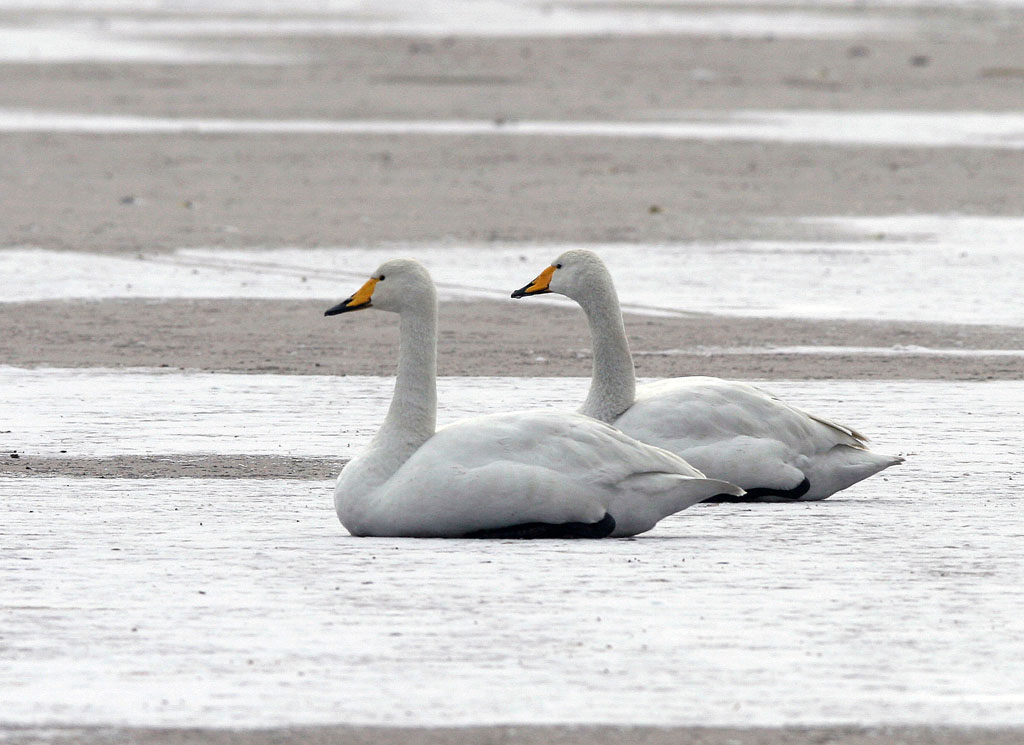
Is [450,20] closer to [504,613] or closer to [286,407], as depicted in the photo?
[286,407]

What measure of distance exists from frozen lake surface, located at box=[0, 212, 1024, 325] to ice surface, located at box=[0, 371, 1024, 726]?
5.92 m

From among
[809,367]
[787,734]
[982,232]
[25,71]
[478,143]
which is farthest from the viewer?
[25,71]

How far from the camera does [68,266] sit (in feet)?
55.9

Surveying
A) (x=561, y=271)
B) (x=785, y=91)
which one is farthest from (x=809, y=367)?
(x=785, y=91)

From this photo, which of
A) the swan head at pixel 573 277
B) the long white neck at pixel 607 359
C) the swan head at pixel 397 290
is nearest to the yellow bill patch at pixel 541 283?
the swan head at pixel 573 277

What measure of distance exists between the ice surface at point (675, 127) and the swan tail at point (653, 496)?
18.7 meters

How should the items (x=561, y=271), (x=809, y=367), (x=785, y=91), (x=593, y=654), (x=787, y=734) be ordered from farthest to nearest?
1. (x=785, y=91)
2. (x=809, y=367)
3. (x=561, y=271)
4. (x=593, y=654)
5. (x=787, y=734)

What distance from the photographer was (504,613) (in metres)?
7.07

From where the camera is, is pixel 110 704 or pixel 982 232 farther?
pixel 982 232

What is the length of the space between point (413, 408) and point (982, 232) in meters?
11.7

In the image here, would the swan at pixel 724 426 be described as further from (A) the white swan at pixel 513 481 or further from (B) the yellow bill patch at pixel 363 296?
(B) the yellow bill patch at pixel 363 296

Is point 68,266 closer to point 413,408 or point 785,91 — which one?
point 413,408

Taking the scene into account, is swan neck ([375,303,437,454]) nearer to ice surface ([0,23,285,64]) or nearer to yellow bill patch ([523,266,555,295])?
yellow bill patch ([523,266,555,295])

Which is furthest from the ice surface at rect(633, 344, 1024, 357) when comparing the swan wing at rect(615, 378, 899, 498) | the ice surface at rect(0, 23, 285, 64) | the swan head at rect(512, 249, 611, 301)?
the ice surface at rect(0, 23, 285, 64)
